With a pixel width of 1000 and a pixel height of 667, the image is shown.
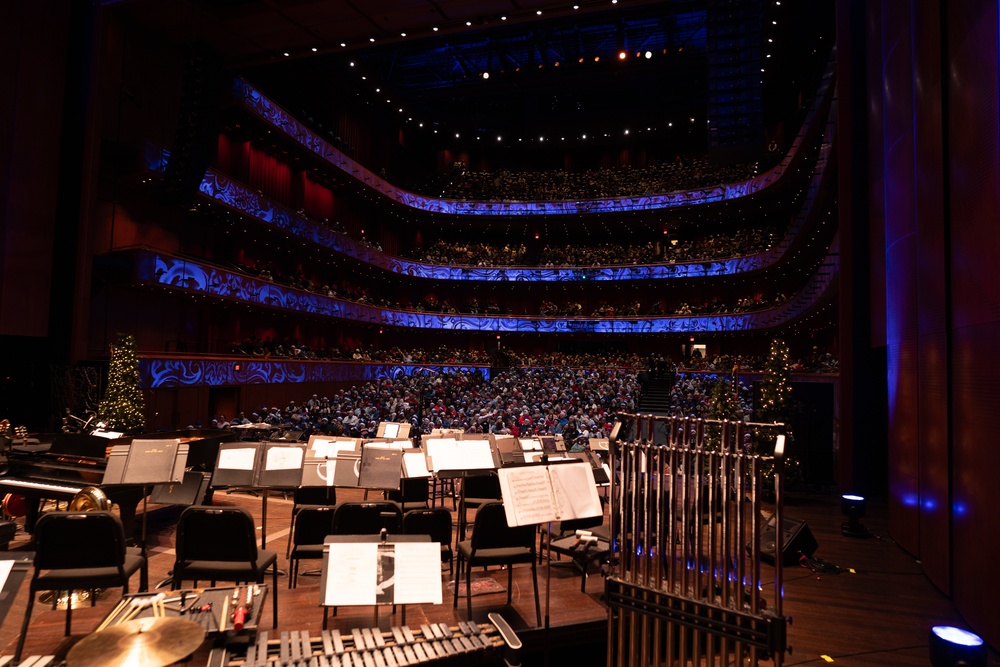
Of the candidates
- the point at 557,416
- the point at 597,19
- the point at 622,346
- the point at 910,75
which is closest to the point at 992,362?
the point at 910,75

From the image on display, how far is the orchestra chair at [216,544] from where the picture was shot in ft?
14.9

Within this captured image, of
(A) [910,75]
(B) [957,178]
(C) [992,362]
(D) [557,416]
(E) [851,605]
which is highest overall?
(A) [910,75]

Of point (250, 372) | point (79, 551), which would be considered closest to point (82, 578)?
point (79, 551)

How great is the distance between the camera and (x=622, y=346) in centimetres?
3234

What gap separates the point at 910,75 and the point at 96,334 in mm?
18452

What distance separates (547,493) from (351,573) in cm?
153

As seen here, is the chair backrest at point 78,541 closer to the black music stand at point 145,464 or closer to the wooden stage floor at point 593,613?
the wooden stage floor at point 593,613

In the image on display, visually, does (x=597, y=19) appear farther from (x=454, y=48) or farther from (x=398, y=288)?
(x=398, y=288)

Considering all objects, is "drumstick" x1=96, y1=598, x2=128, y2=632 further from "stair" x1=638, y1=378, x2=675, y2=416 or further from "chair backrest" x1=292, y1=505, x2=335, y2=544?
"stair" x1=638, y1=378, x2=675, y2=416

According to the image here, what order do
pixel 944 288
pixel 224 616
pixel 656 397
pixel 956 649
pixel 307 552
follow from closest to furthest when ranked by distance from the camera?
pixel 224 616, pixel 956 649, pixel 307 552, pixel 944 288, pixel 656 397

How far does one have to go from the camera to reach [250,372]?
18297 millimetres

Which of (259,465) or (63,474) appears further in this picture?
(63,474)

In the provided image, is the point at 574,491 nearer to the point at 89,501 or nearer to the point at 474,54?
the point at 89,501

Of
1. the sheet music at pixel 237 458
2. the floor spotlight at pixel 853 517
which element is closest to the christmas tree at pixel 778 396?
the floor spotlight at pixel 853 517
